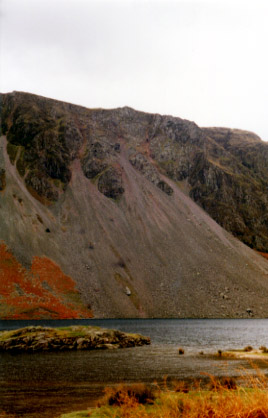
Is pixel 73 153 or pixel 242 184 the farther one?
pixel 242 184

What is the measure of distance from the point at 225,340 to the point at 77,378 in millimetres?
41628

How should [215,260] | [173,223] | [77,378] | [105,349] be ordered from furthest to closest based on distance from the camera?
[173,223], [215,260], [105,349], [77,378]

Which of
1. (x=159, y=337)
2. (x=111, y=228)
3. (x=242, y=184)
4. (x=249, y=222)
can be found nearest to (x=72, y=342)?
(x=159, y=337)

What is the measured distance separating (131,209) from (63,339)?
91577 mm

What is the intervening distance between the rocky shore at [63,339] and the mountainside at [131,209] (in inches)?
1835

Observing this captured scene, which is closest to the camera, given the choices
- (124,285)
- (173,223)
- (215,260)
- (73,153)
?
(124,285)

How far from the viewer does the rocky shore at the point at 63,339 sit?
172 ft

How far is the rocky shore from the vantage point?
52406 millimetres

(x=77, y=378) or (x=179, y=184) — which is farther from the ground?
(x=179, y=184)

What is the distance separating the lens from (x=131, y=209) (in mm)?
144125

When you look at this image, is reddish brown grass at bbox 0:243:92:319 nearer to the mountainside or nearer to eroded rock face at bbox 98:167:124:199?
the mountainside

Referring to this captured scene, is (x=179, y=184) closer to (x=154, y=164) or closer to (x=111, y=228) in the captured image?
(x=154, y=164)

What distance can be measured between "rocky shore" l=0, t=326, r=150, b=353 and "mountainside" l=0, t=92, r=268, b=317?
46611 millimetres

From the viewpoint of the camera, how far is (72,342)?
2153 inches
